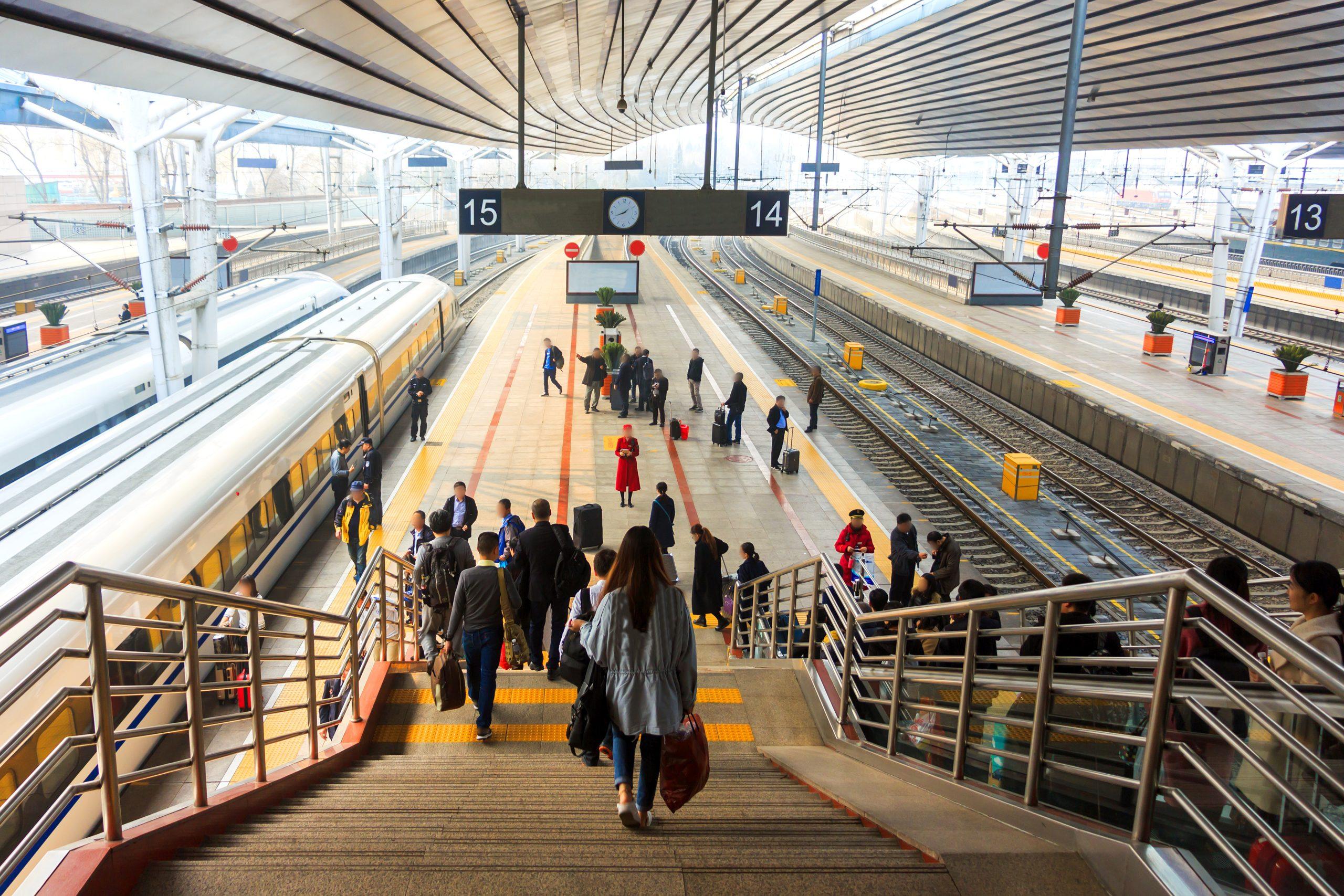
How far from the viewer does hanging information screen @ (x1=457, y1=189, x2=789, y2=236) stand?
12.8 m

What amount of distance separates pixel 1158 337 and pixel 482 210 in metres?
20.9

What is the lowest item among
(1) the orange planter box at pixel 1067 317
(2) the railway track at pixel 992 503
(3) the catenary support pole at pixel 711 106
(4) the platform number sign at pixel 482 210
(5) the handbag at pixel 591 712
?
(2) the railway track at pixel 992 503

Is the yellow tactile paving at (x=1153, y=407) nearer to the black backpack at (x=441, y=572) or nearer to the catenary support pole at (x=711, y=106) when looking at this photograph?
the catenary support pole at (x=711, y=106)

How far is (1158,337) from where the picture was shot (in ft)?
87.6

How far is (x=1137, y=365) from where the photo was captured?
83.5 feet

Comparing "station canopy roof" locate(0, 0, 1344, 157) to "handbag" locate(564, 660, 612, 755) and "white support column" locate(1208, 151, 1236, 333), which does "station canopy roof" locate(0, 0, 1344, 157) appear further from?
"handbag" locate(564, 660, 612, 755)

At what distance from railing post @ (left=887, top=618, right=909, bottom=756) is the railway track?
489 centimetres

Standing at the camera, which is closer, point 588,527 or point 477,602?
point 477,602

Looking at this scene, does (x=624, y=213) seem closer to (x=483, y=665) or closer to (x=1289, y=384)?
(x=483, y=665)

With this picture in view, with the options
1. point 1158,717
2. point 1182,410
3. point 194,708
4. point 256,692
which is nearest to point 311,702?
point 256,692

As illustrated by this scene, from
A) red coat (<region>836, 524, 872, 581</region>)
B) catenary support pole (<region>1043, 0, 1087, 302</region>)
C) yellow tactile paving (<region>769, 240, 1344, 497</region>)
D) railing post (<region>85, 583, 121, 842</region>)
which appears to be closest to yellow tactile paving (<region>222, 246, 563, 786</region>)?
railing post (<region>85, 583, 121, 842</region>)

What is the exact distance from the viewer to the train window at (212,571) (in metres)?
9.70

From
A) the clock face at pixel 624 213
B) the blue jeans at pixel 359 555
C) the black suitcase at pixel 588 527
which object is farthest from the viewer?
the clock face at pixel 624 213

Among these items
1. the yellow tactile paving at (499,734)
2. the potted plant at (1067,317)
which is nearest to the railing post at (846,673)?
the yellow tactile paving at (499,734)
